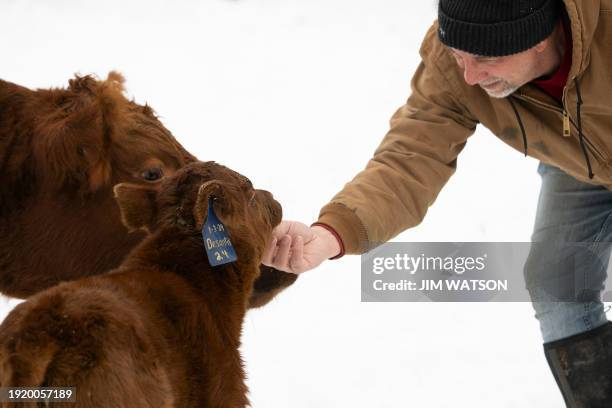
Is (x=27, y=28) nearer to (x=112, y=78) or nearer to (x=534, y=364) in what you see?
(x=112, y=78)

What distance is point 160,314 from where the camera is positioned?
2.39m

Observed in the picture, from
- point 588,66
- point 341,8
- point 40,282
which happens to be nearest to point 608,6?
point 588,66

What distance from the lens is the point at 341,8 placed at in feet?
26.3

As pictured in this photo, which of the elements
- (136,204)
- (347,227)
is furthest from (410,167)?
(136,204)

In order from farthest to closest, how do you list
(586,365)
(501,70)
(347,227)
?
(586,365)
(347,227)
(501,70)

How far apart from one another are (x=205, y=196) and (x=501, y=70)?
43.3 inches

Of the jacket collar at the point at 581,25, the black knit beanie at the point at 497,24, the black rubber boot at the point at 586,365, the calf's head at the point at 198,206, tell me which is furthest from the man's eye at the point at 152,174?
the black rubber boot at the point at 586,365

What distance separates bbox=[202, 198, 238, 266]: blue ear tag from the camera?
253 centimetres

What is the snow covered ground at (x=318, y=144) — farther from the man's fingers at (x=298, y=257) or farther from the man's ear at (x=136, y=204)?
the man's ear at (x=136, y=204)

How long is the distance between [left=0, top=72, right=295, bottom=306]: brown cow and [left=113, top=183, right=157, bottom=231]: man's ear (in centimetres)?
19

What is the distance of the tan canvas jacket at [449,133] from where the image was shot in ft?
9.16

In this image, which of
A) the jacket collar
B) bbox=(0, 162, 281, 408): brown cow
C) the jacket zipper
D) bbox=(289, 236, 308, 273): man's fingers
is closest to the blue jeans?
the jacket zipper

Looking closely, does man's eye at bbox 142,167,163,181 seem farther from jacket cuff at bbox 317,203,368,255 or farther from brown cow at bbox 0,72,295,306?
jacket cuff at bbox 317,203,368,255

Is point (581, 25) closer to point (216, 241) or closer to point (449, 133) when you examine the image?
point (449, 133)
